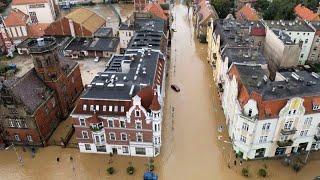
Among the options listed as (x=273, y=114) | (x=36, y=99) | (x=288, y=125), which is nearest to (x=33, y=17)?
(x=36, y=99)

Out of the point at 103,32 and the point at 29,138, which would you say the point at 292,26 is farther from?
the point at 29,138

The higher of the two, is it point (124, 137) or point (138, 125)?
point (138, 125)

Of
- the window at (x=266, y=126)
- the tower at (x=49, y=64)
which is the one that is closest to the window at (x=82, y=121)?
the tower at (x=49, y=64)

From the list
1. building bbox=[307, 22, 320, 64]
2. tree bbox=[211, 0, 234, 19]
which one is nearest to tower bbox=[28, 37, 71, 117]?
building bbox=[307, 22, 320, 64]

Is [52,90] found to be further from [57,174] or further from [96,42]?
[96,42]

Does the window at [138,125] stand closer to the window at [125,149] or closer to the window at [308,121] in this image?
the window at [125,149]
